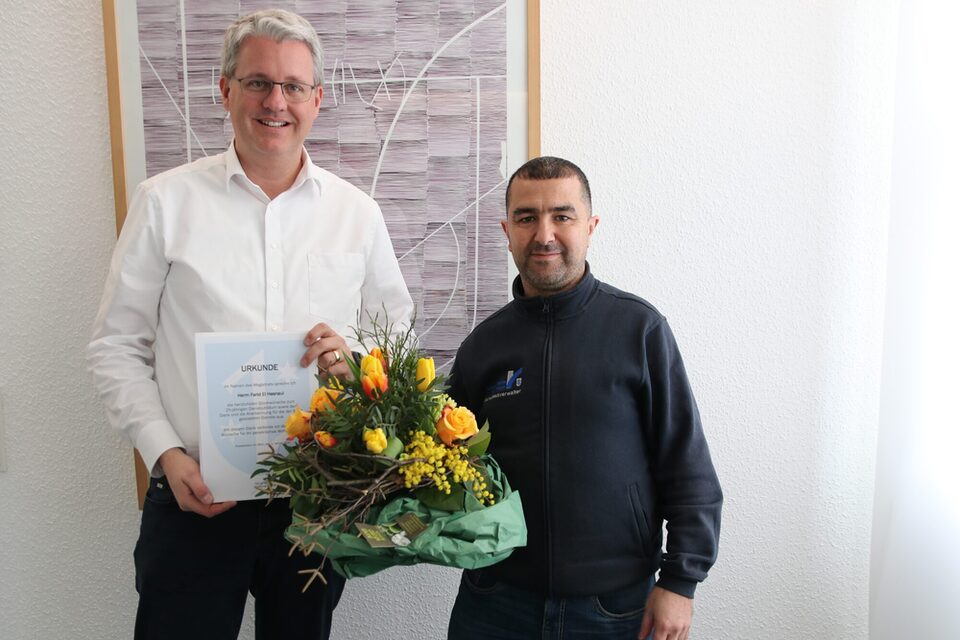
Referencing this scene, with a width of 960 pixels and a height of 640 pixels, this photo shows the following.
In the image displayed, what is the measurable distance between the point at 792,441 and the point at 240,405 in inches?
57.3

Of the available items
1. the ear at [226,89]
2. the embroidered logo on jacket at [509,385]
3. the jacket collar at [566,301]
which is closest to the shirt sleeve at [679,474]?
the jacket collar at [566,301]

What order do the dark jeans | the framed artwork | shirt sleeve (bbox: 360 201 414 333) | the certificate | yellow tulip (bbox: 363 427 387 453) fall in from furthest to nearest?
A: the framed artwork
shirt sleeve (bbox: 360 201 414 333)
the dark jeans
the certificate
yellow tulip (bbox: 363 427 387 453)

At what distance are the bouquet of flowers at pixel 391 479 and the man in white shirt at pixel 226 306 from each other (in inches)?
8.5

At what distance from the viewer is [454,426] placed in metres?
1.12

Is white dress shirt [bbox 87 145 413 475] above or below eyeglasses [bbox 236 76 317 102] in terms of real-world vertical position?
below

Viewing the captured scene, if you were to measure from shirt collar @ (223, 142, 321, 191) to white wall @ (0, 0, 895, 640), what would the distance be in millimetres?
560

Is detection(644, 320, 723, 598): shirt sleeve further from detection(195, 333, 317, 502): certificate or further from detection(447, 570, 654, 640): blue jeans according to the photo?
detection(195, 333, 317, 502): certificate

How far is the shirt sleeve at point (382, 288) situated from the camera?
157cm

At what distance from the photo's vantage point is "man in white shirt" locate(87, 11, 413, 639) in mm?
1365

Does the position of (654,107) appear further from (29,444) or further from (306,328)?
(29,444)

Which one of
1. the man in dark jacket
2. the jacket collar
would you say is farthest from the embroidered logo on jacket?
the jacket collar

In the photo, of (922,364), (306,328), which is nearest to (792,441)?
(922,364)

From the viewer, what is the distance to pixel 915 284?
1.64m

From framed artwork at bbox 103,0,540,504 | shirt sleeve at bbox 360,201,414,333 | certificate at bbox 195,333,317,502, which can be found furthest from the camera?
framed artwork at bbox 103,0,540,504
